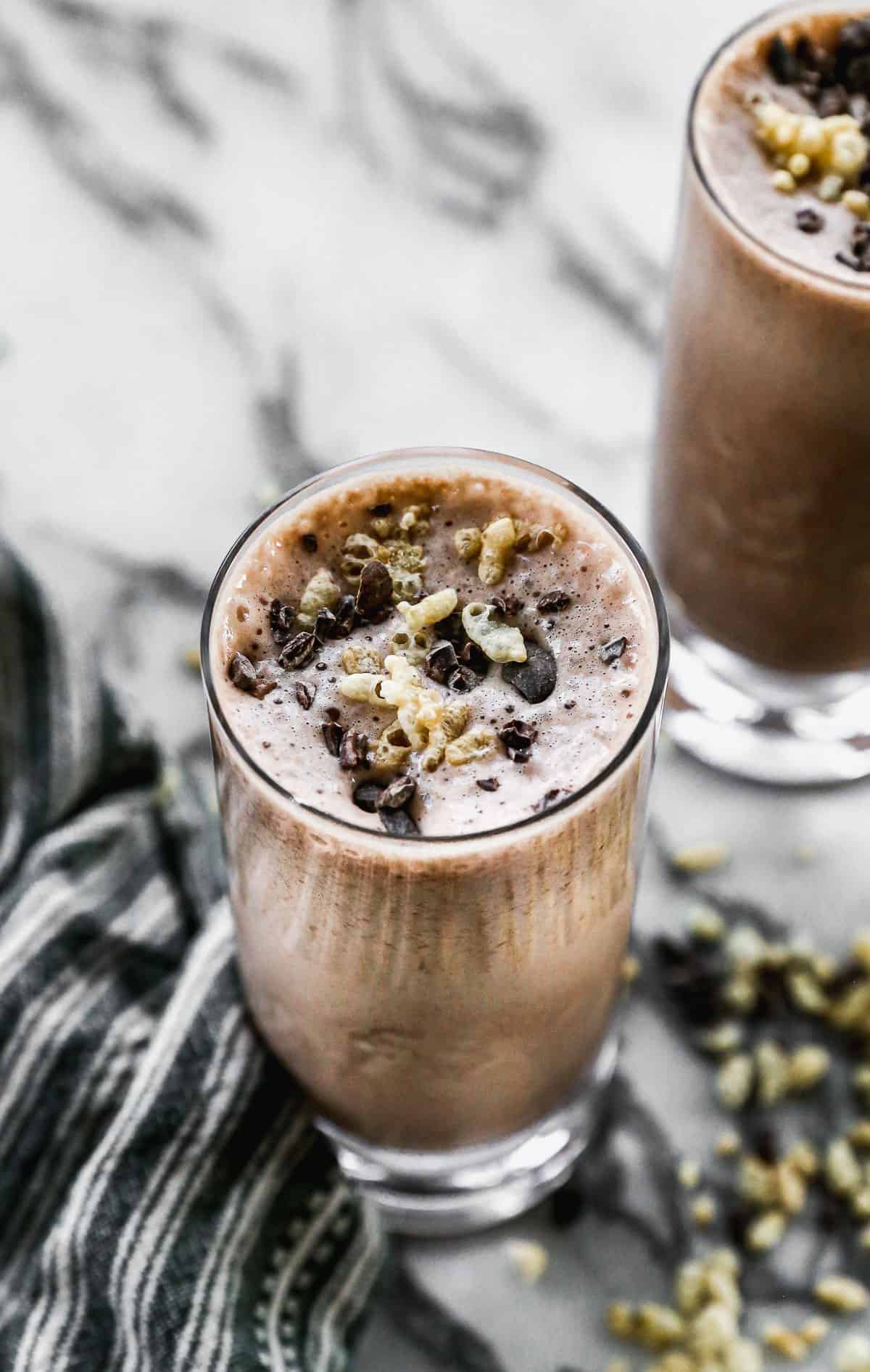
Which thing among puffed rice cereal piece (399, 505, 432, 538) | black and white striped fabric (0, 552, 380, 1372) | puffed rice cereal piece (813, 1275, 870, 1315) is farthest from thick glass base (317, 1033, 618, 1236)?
puffed rice cereal piece (399, 505, 432, 538)

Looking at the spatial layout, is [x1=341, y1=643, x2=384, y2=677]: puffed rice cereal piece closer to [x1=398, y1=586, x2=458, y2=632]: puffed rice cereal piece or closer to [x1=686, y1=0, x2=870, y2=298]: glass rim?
[x1=398, y1=586, x2=458, y2=632]: puffed rice cereal piece

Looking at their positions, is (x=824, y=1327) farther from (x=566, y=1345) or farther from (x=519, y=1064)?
(x=519, y=1064)

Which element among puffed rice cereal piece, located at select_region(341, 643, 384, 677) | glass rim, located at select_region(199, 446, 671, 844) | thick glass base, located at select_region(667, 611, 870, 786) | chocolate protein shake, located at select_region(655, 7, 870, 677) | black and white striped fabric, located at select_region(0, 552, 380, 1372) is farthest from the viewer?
thick glass base, located at select_region(667, 611, 870, 786)

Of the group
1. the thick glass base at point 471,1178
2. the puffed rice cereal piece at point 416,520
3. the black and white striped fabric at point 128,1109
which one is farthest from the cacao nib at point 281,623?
the thick glass base at point 471,1178

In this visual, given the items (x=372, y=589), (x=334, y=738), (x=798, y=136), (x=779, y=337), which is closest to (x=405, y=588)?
(x=372, y=589)

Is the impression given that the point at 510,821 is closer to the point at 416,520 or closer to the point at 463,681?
the point at 463,681

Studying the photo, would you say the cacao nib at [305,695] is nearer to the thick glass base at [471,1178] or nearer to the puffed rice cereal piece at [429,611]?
the puffed rice cereal piece at [429,611]
